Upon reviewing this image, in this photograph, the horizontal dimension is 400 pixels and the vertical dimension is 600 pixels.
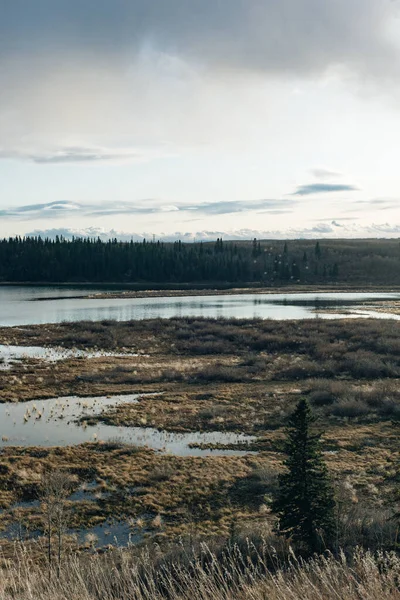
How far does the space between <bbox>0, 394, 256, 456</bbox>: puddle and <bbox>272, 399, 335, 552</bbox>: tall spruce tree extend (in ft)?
36.1

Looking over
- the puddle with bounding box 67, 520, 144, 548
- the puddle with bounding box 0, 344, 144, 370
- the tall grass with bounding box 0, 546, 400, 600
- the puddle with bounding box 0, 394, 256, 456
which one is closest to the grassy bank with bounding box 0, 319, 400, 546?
the puddle with bounding box 67, 520, 144, 548

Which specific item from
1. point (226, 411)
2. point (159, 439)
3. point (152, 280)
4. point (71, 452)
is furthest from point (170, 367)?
point (152, 280)

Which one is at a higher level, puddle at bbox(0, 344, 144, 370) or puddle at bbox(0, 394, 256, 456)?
puddle at bbox(0, 344, 144, 370)

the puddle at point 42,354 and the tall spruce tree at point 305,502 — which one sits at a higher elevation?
the tall spruce tree at point 305,502

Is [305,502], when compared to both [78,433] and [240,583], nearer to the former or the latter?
[240,583]

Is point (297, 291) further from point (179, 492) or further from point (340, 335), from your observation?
point (179, 492)

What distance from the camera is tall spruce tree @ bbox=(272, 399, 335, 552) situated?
1298cm

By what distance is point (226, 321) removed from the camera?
69938 mm

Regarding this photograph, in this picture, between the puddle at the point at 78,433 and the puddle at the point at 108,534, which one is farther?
the puddle at the point at 78,433

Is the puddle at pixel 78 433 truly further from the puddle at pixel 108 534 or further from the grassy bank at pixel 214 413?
the puddle at pixel 108 534

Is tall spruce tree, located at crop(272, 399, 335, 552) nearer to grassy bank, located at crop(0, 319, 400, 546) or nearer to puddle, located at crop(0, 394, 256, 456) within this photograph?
grassy bank, located at crop(0, 319, 400, 546)

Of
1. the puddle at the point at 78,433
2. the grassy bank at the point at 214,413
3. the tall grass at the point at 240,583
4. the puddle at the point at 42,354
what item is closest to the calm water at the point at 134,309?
the grassy bank at the point at 214,413

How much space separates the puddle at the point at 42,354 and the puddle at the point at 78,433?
16.5 metres

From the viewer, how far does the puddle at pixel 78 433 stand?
82.9ft
